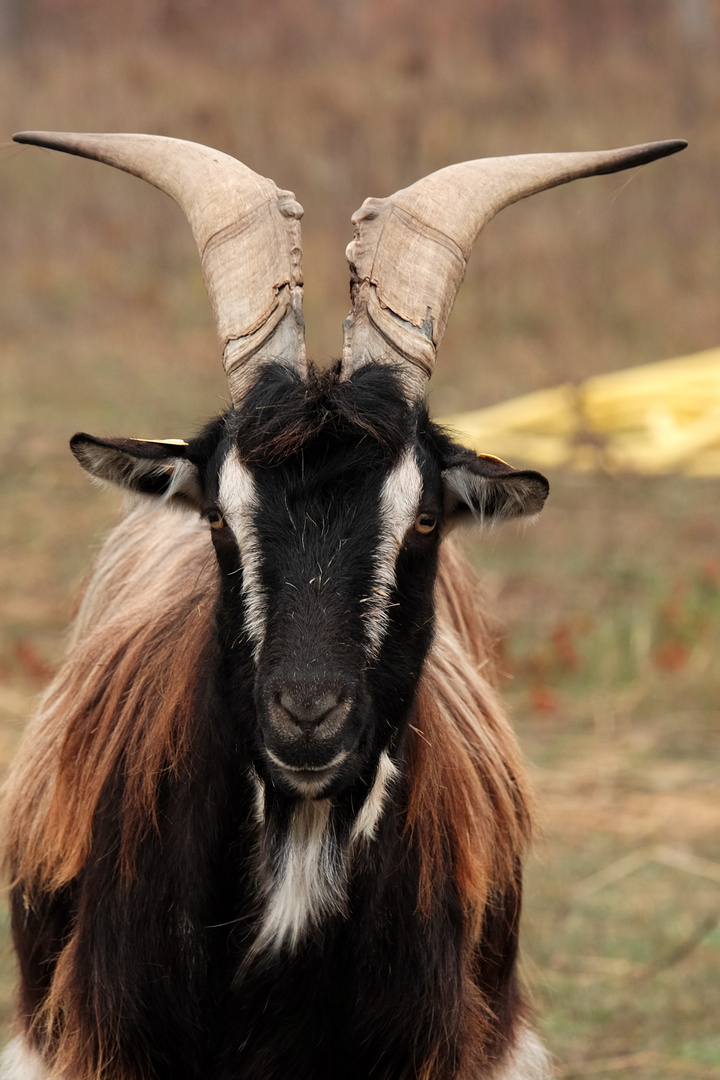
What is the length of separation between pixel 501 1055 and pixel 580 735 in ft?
15.0

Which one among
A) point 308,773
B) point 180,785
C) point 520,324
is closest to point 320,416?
point 308,773

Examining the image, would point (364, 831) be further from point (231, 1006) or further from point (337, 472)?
point (337, 472)

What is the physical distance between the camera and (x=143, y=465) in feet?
11.7

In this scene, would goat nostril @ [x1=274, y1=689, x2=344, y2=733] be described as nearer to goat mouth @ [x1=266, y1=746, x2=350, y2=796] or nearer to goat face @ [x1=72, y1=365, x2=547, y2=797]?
goat face @ [x1=72, y1=365, x2=547, y2=797]

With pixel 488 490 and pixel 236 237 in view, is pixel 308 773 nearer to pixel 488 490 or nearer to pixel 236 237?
pixel 488 490

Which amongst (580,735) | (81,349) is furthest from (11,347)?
(580,735)

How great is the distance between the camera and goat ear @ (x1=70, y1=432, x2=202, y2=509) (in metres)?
3.43

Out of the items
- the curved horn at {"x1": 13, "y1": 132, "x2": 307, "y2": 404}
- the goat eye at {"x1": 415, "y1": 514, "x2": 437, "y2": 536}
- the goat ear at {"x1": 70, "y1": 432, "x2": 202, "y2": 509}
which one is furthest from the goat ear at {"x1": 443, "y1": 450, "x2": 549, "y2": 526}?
the goat ear at {"x1": 70, "y1": 432, "x2": 202, "y2": 509}

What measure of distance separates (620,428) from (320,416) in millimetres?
7955

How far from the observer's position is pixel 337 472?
130 inches

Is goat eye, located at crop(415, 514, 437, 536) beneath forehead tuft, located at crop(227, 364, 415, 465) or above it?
beneath

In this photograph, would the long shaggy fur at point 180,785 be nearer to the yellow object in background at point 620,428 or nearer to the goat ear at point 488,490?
the goat ear at point 488,490

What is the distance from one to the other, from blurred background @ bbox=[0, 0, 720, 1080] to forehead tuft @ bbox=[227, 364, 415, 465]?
1.39 m

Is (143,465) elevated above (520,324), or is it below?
below
